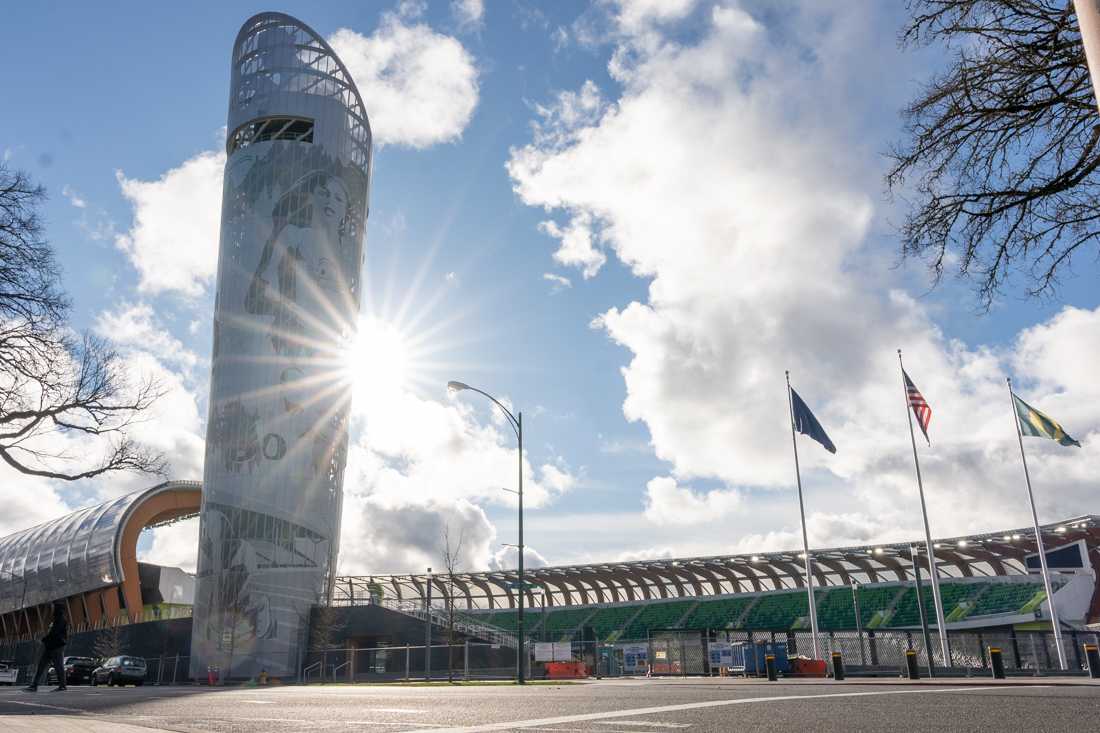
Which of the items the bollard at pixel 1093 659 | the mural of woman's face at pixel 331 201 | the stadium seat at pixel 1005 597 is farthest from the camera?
the mural of woman's face at pixel 331 201

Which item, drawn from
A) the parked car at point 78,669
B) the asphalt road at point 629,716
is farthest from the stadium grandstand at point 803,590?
the asphalt road at point 629,716

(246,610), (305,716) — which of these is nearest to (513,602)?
(246,610)

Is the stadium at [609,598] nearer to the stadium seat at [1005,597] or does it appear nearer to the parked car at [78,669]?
the stadium seat at [1005,597]

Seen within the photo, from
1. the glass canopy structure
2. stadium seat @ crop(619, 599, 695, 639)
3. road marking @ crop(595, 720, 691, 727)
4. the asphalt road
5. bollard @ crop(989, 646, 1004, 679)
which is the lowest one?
bollard @ crop(989, 646, 1004, 679)

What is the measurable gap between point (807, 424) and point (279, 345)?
162 feet

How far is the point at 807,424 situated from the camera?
125 ft

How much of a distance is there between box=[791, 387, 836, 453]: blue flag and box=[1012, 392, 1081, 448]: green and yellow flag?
26.0 feet

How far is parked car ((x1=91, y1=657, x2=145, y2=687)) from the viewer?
38781 millimetres

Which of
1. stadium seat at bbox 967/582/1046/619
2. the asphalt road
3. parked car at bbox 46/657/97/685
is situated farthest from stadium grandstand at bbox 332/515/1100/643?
the asphalt road

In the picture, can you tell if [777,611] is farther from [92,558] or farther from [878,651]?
[92,558]

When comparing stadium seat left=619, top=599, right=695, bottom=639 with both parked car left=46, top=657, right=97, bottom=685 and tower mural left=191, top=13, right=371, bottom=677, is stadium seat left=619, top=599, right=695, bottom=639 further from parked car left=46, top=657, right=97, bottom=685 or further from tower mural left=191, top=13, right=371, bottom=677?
parked car left=46, top=657, right=97, bottom=685

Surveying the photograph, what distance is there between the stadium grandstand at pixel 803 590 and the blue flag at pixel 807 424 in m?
12.6

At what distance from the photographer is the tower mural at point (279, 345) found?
212 ft

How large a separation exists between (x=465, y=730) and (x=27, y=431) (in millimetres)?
14572
